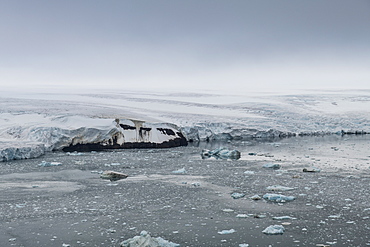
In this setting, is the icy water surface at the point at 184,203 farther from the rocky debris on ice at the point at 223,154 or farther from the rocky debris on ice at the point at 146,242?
the rocky debris on ice at the point at 223,154

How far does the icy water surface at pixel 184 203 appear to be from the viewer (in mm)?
4074

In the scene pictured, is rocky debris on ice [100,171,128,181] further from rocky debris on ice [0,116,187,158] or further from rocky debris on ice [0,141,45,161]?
rocky debris on ice [0,116,187,158]

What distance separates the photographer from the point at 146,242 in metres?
3.63

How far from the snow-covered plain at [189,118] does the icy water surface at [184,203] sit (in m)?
2.03

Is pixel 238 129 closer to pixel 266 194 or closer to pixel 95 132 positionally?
pixel 95 132

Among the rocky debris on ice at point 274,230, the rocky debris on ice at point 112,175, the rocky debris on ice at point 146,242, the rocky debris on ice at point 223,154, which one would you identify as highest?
the rocky debris on ice at point 146,242

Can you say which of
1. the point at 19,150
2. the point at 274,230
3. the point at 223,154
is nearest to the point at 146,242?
the point at 274,230

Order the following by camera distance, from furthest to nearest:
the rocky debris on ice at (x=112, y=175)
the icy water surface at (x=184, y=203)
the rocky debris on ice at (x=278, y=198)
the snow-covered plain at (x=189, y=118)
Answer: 1. the snow-covered plain at (x=189, y=118)
2. the rocky debris on ice at (x=112, y=175)
3. the rocky debris on ice at (x=278, y=198)
4. the icy water surface at (x=184, y=203)

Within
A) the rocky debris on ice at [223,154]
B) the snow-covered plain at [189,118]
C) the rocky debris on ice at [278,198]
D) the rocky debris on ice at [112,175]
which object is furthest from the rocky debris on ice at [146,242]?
the snow-covered plain at [189,118]

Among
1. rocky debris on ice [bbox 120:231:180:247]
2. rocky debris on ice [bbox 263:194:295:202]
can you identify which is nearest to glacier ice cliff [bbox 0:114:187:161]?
rocky debris on ice [bbox 263:194:295:202]

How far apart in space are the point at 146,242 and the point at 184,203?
1.76 meters

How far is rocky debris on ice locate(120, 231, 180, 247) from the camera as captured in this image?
3.63 meters

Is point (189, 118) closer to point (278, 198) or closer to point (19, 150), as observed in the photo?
point (19, 150)

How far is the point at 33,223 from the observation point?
4516mm
